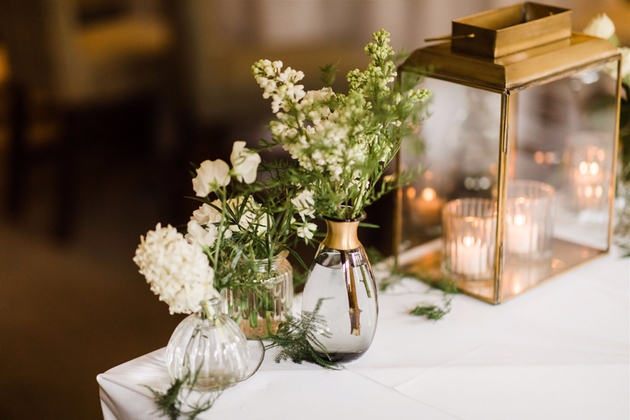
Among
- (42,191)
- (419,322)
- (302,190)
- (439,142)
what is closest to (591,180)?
(439,142)

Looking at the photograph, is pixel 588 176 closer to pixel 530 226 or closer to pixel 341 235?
pixel 530 226

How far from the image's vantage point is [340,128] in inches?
34.2

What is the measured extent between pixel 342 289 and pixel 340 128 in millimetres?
241

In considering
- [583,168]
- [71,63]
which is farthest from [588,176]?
[71,63]

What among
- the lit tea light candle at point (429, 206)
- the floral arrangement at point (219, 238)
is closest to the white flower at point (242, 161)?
the floral arrangement at point (219, 238)

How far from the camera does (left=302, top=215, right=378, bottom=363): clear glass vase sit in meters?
0.97

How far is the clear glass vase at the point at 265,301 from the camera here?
984 mm

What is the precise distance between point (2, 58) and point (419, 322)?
3.33 feet

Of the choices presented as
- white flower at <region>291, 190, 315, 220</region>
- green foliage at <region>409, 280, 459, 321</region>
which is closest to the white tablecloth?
green foliage at <region>409, 280, 459, 321</region>

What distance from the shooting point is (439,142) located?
153 cm

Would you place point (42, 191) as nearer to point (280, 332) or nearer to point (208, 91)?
point (208, 91)

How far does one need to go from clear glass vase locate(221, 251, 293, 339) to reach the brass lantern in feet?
1.21

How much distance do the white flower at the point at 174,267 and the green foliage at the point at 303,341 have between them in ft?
0.68

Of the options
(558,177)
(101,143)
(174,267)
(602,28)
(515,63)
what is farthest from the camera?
(558,177)
